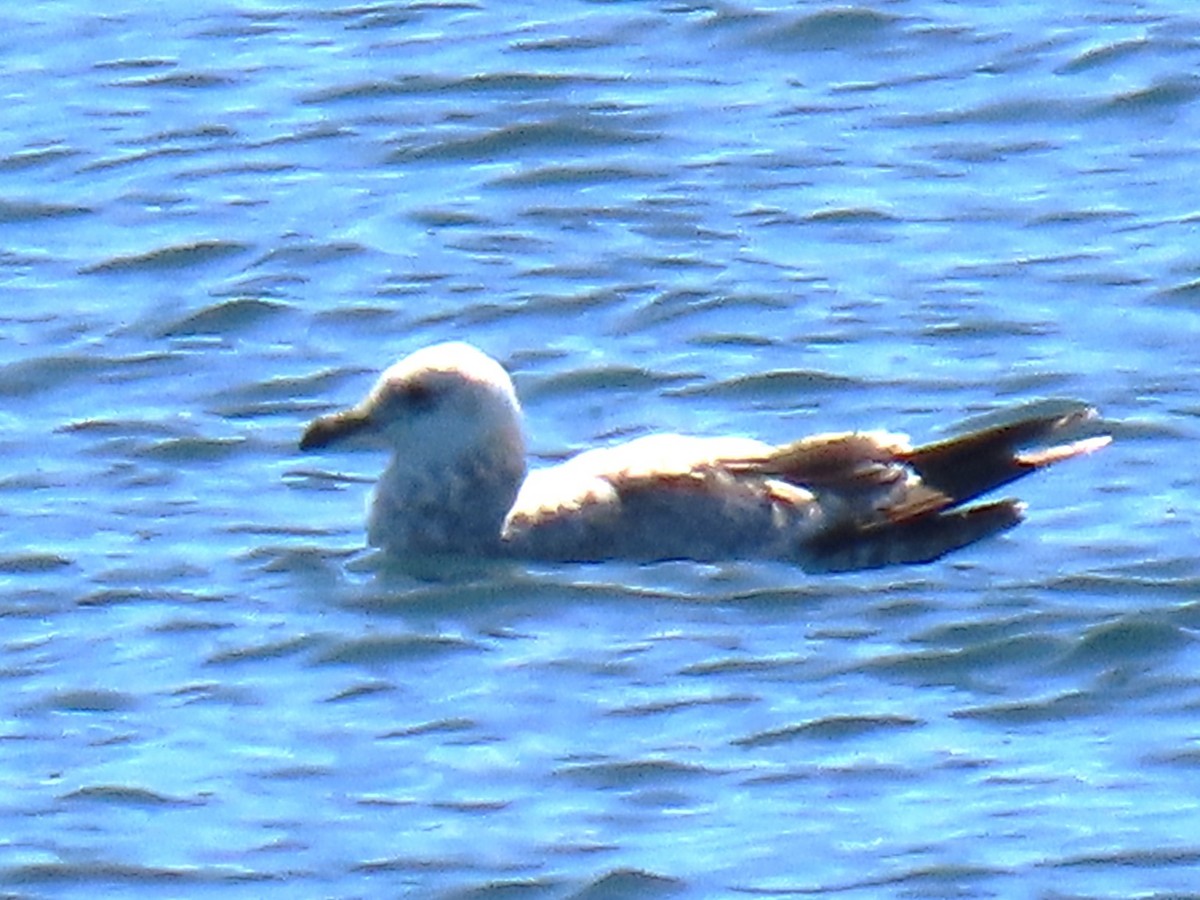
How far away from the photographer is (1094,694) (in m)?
11.9

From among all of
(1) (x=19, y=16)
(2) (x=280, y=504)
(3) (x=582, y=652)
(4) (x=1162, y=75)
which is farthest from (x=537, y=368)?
(1) (x=19, y=16)

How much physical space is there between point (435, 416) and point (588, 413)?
4.53ft

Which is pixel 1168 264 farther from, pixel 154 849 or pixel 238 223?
pixel 154 849

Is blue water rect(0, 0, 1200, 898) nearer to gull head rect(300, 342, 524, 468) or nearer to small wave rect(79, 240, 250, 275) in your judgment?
small wave rect(79, 240, 250, 275)

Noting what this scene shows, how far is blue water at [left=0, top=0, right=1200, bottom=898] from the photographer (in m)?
11.2

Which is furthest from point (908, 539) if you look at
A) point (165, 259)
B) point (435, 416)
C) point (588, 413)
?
point (165, 259)

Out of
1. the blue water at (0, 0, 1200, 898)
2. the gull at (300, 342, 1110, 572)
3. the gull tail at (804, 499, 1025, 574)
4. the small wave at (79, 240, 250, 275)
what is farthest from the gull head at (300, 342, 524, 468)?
the small wave at (79, 240, 250, 275)

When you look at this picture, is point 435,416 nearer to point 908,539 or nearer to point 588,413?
point 588,413

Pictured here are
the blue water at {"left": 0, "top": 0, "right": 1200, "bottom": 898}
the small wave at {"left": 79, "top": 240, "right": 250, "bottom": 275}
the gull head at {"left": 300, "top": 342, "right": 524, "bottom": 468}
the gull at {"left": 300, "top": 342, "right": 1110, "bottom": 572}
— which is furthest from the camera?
the small wave at {"left": 79, "top": 240, "right": 250, "bottom": 275}

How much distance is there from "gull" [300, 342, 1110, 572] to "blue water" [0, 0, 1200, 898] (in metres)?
0.13

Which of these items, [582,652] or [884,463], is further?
[884,463]

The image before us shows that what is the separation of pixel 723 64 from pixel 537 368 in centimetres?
399

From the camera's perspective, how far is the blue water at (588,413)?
1116 cm

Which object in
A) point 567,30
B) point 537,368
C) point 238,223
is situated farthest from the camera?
point 567,30
